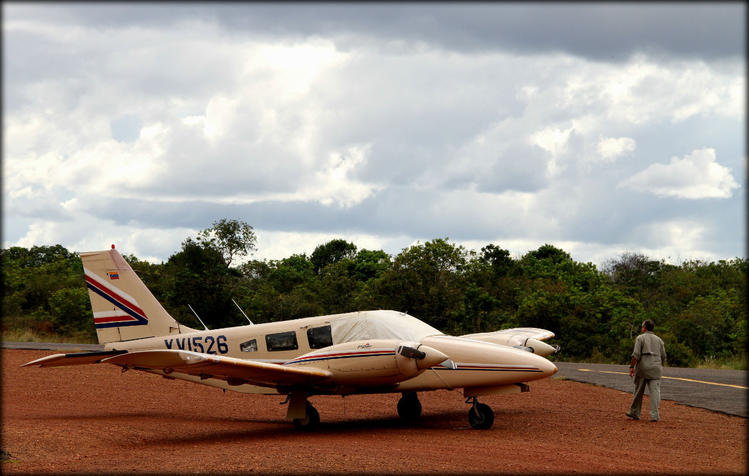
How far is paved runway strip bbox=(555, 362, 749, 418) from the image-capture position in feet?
62.2

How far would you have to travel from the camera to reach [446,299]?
43.2 meters

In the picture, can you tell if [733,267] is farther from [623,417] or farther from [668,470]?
Answer: [668,470]

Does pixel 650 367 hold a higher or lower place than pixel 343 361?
lower

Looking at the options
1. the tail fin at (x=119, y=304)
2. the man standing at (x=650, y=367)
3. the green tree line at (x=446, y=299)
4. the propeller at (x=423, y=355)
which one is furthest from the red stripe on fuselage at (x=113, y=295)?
the green tree line at (x=446, y=299)

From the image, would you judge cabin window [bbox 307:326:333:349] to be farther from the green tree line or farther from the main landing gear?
the green tree line

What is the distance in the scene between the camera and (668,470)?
34.3ft

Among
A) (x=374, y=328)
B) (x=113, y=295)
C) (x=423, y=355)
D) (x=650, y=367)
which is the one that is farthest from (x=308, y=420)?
(x=650, y=367)

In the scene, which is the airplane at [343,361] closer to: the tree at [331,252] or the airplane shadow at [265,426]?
the airplane shadow at [265,426]

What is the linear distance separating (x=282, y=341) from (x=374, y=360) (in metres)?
2.48

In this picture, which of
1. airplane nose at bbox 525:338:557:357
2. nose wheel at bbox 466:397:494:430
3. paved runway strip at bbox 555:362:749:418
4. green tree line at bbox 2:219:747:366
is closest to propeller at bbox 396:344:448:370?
nose wheel at bbox 466:397:494:430

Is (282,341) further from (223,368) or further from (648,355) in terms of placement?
(648,355)

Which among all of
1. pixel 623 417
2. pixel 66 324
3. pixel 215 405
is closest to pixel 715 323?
pixel 623 417

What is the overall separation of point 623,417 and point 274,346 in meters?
7.59

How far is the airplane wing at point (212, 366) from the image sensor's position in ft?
41.9
